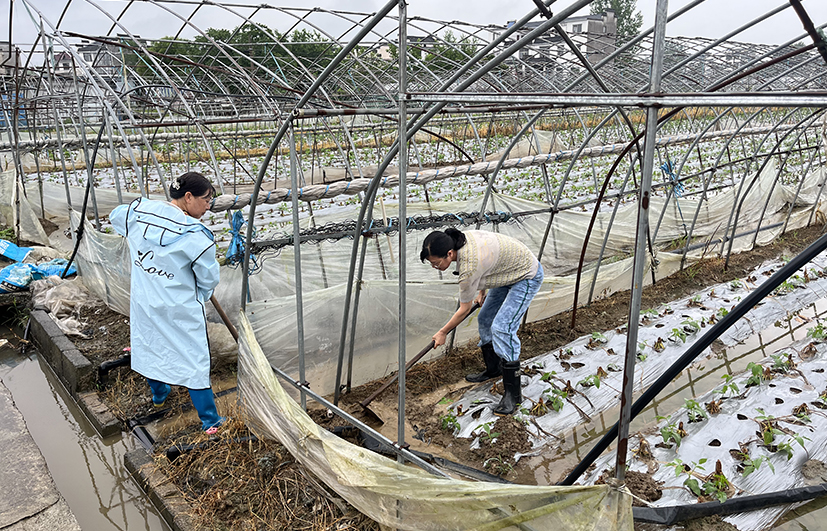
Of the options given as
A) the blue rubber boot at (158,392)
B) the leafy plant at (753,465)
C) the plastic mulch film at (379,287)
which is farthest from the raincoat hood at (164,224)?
the leafy plant at (753,465)

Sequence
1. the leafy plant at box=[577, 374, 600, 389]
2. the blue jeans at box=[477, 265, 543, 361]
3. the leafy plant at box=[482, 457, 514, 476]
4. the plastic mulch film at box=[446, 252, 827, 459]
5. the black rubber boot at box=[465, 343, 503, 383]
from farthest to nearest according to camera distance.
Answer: the black rubber boot at box=[465, 343, 503, 383], the leafy plant at box=[577, 374, 600, 389], the plastic mulch film at box=[446, 252, 827, 459], the blue jeans at box=[477, 265, 543, 361], the leafy plant at box=[482, 457, 514, 476]

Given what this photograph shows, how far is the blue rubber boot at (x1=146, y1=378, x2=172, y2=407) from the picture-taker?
14.9ft

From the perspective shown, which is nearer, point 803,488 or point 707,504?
point 707,504

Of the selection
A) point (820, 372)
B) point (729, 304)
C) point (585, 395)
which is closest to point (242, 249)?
point (585, 395)

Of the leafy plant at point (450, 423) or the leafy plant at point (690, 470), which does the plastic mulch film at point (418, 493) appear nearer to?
the leafy plant at point (450, 423)

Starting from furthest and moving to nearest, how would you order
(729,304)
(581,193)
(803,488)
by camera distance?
(581,193) < (729,304) < (803,488)

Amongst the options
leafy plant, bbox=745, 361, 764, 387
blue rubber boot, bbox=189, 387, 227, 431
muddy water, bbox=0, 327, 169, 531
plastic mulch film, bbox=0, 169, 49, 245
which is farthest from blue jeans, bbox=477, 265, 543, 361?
plastic mulch film, bbox=0, 169, 49, 245

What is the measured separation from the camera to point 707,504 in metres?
3.23

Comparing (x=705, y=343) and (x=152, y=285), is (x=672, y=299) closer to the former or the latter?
(x=705, y=343)

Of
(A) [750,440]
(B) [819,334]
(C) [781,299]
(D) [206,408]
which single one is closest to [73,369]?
(D) [206,408]

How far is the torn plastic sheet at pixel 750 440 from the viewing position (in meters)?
3.53

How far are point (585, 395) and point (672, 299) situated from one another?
2.93m

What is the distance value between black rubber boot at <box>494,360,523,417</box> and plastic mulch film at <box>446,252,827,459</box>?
0.08 m

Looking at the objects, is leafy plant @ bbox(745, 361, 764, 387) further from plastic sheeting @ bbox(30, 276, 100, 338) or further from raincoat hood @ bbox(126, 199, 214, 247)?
plastic sheeting @ bbox(30, 276, 100, 338)
